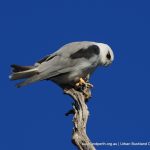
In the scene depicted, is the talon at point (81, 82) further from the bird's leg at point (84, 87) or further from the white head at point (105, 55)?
the white head at point (105, 55)

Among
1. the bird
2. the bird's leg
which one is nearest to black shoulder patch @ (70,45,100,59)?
the bird

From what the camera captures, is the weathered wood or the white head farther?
the white head

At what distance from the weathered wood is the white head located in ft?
2.98

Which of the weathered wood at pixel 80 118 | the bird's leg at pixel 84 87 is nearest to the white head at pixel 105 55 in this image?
the bird's leg at pixel 84 87

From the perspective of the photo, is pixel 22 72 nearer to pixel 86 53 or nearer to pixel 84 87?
pixel 84 87

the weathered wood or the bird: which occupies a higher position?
the bird

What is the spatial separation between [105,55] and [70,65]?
669 mm

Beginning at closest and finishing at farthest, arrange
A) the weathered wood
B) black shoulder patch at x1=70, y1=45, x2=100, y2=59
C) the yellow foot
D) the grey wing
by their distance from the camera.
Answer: the weathered wood, the yellow foot, the grey wing, black shoulder patch at x1=70, y1=45, x2=100, y2=59

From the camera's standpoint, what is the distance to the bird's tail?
15.4 meters

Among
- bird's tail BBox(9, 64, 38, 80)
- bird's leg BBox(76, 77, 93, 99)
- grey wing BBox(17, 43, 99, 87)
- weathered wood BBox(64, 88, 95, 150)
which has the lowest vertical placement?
weathered wood BBox(64, 88, 95, 150)

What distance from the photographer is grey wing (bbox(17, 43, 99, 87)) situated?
1574 cm

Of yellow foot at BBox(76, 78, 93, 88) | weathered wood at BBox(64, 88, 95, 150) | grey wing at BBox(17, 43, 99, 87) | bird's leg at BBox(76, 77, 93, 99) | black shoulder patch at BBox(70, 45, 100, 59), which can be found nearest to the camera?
weathered wood at BBox(64, 88, 95, 150)

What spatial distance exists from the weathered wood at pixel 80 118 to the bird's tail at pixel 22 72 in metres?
0.73

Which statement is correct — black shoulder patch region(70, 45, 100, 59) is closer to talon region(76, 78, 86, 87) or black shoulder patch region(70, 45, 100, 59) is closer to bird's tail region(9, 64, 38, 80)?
talon region(76, 78, 86, 87)
